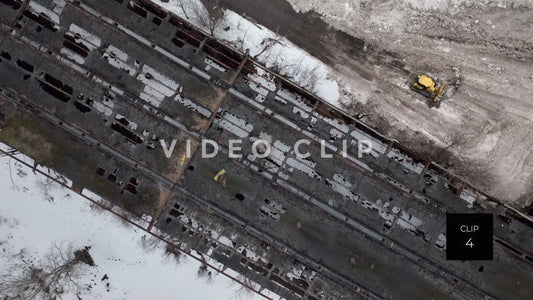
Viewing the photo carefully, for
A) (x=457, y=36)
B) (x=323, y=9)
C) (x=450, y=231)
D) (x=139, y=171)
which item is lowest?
(x=139, y=171)

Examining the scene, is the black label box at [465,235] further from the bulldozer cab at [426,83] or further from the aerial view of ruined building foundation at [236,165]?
the bulldozer cab at [426,83]

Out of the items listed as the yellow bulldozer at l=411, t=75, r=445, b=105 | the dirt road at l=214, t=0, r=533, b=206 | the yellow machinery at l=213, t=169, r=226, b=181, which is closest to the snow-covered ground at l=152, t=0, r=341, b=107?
the dirt road at l=214, t=0, r=533, b=206

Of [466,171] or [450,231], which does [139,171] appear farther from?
[466,171]

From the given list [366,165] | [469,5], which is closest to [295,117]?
[366,165]

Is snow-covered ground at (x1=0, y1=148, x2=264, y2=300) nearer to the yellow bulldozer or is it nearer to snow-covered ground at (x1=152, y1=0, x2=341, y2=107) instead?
snow-covered ground at (x1=152, y1=0, x2=341, y2=107)

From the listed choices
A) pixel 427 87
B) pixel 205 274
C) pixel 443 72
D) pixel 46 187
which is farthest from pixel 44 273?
pixel 443 72

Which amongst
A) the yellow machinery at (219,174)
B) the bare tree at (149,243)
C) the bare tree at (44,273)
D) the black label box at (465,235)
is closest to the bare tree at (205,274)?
the bare tree at (149,243)
